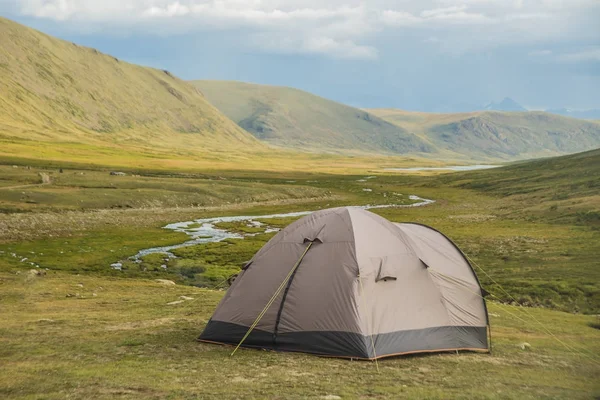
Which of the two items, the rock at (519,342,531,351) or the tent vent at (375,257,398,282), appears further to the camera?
the rock at (519,342,531,351)

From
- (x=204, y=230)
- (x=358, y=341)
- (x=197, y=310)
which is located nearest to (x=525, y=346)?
(x=358, y=341)

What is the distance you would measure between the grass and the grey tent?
58cm

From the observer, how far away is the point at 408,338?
52.6ft

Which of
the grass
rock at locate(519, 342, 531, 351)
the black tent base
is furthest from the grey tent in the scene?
rock at locate(519, 342, 531, 351)

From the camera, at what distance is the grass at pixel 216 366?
1227 centimetres

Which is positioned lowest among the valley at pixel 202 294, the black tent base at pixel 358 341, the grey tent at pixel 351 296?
the valley at pixel 202 294

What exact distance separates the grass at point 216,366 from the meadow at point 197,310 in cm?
6

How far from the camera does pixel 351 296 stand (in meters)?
15.9

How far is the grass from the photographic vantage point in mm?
12273

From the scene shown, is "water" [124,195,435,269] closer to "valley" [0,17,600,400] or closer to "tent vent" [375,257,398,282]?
"valley" [0,17,600,400]

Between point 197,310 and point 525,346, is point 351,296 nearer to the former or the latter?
point 525,346

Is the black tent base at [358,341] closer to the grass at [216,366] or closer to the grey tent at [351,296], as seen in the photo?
the grey tent at [351,296]

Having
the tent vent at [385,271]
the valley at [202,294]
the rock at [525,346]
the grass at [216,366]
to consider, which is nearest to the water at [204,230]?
the valley at [202,294]

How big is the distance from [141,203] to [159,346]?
68394 mm
